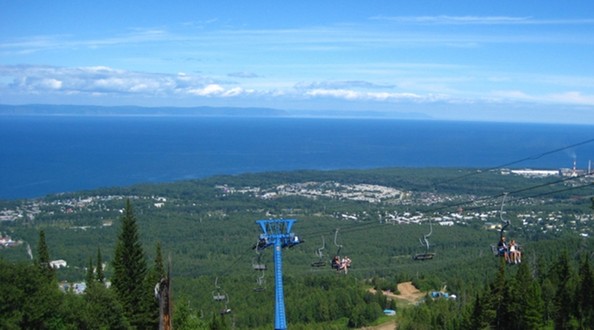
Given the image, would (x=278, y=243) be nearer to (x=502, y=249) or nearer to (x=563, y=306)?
(x=502, y=249)

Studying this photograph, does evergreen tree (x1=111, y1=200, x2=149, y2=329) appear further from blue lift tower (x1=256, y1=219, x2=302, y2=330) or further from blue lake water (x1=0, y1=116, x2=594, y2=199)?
blue lake water (x1=0, y1=116, x2=594, y2=199)

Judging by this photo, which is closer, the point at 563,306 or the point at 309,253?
the point at 563,306

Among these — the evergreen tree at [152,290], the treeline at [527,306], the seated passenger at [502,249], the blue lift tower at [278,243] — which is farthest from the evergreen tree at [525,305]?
the evergreen tree at [152,290]

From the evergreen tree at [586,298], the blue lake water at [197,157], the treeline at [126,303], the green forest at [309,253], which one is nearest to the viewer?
the treeline at [126,303]

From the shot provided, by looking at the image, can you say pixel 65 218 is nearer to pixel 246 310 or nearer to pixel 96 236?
pixel 96 236

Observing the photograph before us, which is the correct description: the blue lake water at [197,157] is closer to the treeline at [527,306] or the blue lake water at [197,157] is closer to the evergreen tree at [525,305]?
the treeline at [527,306]

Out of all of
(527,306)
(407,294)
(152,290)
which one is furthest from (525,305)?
(407,294)
